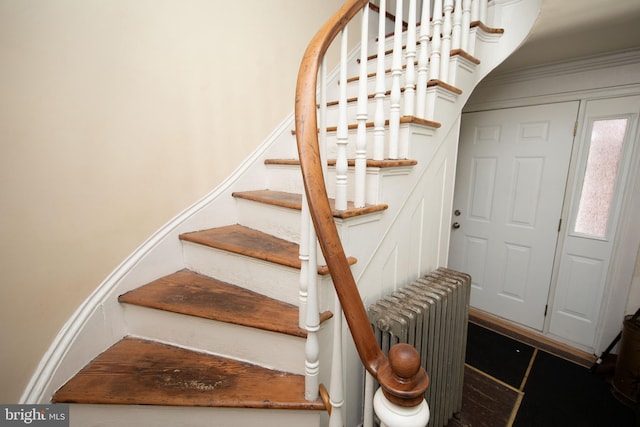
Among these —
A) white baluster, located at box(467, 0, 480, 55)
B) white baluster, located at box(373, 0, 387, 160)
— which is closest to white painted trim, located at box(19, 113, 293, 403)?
white baluster, located at box(373, 0, 387, 160)

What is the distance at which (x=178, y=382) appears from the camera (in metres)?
1.00

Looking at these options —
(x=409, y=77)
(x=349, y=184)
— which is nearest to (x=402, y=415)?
(x=349, y=184)

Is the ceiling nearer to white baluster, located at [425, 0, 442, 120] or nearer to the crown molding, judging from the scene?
the crown molding

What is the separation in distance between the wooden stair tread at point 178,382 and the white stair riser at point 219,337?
0.11ft

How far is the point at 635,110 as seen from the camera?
1.78 meters

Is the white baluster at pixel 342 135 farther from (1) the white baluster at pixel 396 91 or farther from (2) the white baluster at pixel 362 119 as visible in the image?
(1) the white baluster at pixel 396 91

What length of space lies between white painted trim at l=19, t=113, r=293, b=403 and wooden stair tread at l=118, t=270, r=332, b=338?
0.09 meters

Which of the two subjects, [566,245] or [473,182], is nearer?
[566,245]

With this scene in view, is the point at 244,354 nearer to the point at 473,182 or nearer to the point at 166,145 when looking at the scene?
the point at 166,145

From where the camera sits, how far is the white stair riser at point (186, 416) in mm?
923

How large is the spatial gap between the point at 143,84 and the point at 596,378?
11.0 feet

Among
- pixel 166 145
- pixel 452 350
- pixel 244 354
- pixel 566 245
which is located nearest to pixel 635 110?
pixel 566 245

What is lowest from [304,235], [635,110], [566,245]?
[566,245]

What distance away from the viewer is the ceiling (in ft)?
4.18
